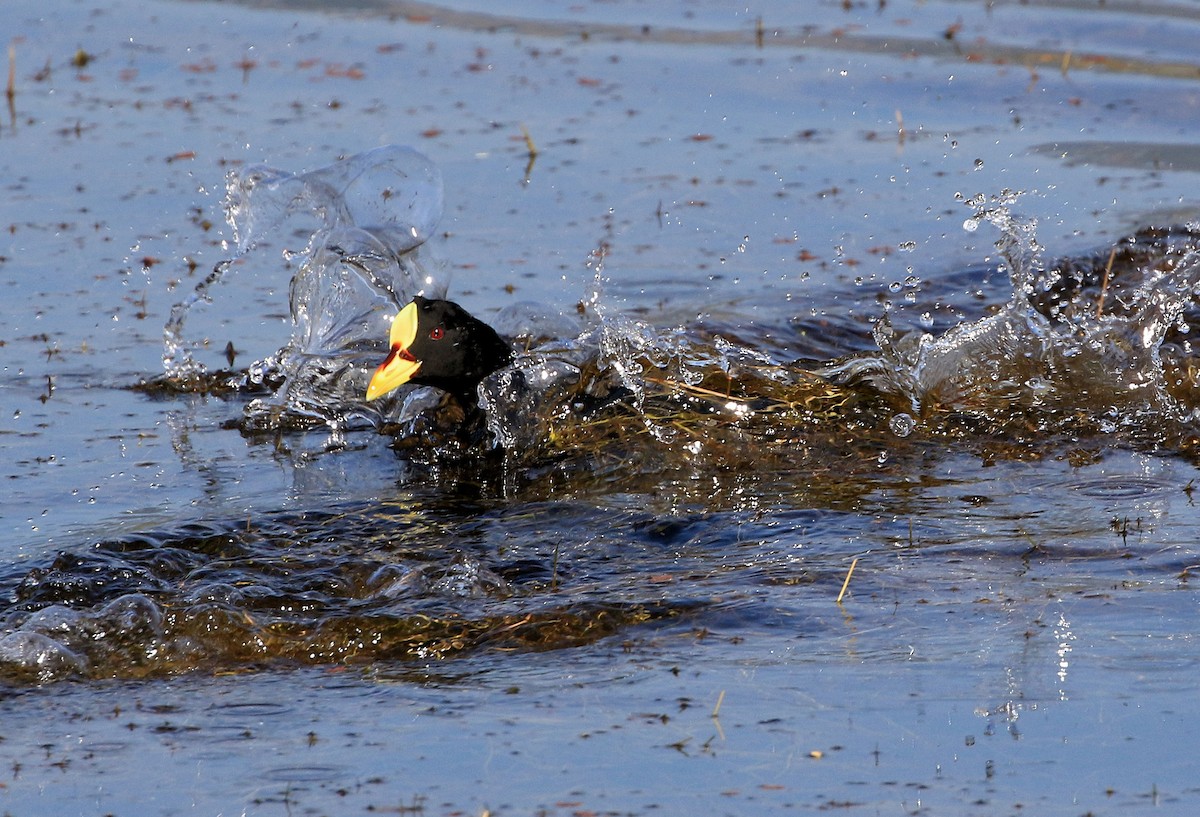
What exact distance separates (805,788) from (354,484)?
345cm

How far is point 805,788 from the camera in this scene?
13.8 ft

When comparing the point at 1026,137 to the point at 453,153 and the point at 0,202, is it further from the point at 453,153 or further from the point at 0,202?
the point at 0,202

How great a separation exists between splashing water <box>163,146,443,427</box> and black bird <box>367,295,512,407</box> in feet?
1.40

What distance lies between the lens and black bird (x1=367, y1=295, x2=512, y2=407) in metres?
7.85

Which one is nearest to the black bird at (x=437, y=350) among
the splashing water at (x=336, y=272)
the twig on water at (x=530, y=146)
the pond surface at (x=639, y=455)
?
the pond surface at (x=639, y=455)

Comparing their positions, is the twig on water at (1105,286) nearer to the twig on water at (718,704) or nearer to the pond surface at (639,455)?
the pond surface at (639,455)

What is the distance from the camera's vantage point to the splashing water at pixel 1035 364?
24.9 feet

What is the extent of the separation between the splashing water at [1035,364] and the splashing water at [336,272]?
2.41 meters

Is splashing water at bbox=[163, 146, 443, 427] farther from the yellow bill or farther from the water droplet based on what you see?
the water droplet

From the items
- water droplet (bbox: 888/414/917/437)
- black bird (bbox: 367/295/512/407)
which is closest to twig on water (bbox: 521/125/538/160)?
black bird (bbox: 367/295/512/407)

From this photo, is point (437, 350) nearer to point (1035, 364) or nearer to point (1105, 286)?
point (1035, 364)

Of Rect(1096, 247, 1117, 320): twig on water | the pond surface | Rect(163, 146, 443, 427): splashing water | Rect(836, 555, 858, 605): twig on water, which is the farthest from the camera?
Rect(1096, 247, 1117, 320): twig on water

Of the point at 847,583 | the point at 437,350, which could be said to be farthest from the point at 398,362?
the point at 847,583

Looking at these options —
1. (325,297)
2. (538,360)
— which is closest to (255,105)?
(325,297)
